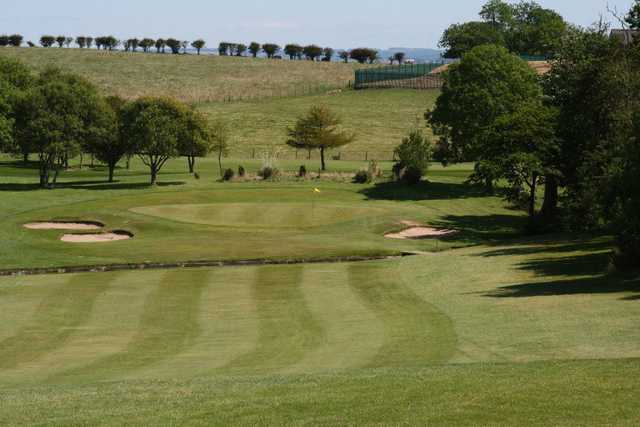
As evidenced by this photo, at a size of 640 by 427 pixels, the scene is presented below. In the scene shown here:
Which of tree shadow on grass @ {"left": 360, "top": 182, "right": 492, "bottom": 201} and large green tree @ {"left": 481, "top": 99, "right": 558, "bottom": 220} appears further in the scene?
tree shadow on grass @ {"left": 360, "top": 182, "right": 492, "bottom": 201}

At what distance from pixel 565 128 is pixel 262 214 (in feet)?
76.5

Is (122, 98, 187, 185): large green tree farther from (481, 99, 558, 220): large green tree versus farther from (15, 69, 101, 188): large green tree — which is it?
(481, 99, 558, 220): large green tree

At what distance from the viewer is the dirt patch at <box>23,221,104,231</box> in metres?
65.6

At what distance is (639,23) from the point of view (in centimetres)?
8131

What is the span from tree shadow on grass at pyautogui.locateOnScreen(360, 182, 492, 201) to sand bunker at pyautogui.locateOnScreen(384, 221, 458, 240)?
14.0 meters

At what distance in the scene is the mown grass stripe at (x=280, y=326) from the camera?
27.6 metres

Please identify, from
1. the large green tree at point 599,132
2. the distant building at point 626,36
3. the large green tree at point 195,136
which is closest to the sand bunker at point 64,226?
the large green tree at point 195,136

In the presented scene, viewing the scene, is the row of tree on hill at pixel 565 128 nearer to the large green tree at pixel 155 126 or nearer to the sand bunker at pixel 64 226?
the large green tree at pixel 155 126

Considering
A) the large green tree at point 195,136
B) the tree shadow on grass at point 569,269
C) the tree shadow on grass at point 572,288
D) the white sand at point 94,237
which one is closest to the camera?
the tree shadow on grass at point 572,288

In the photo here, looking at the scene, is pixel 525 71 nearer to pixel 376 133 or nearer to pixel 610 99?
pixel 610 99

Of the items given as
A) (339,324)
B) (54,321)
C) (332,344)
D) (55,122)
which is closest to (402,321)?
(339,324)

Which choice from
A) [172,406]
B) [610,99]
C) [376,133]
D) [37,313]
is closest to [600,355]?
[172,406]

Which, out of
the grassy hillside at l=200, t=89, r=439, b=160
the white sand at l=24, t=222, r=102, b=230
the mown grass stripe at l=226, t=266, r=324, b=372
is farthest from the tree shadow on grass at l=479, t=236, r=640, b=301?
the grassy hillside at l=200, t=89, r=439, b=160

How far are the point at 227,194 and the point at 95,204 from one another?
488 inches
